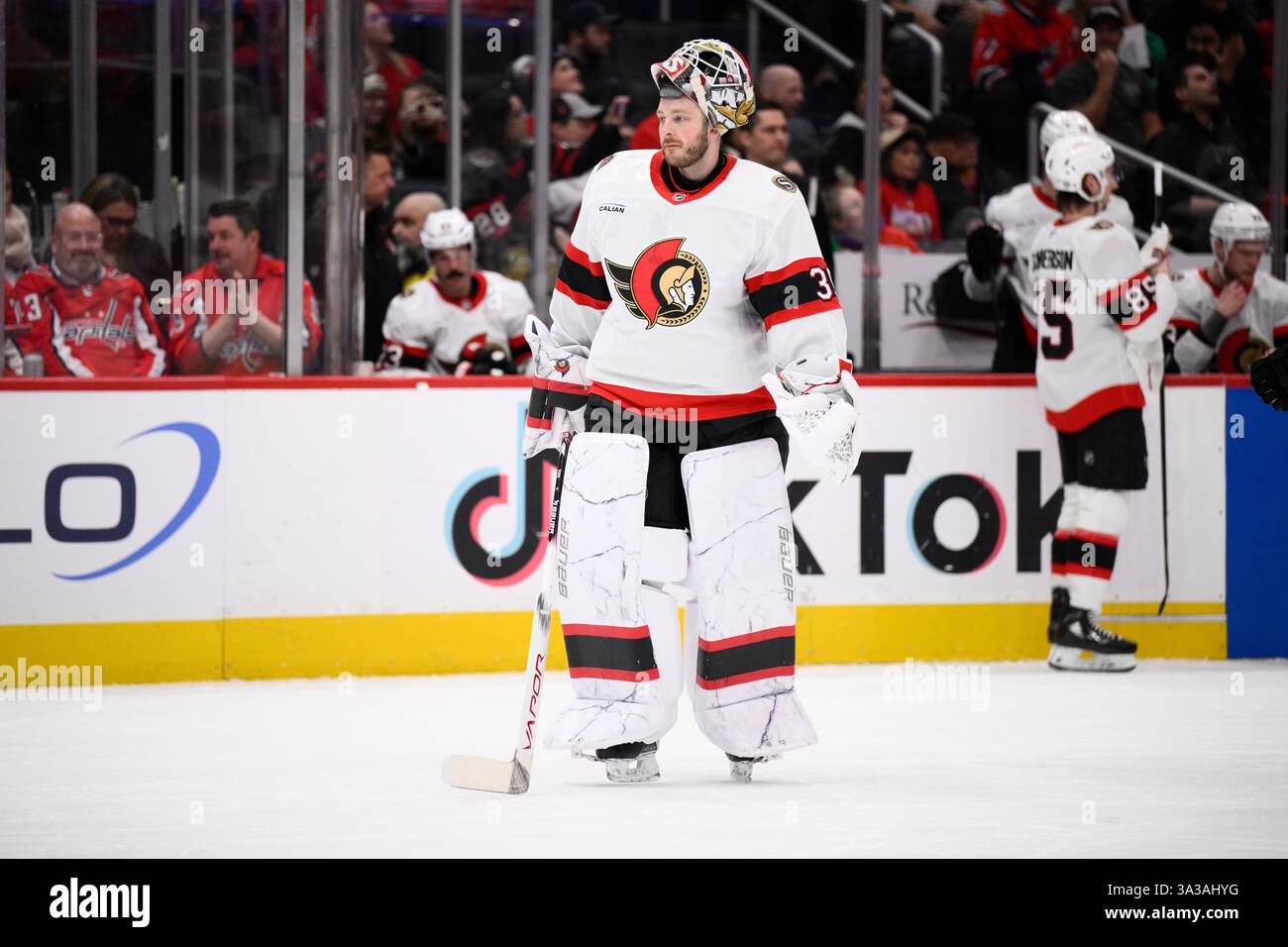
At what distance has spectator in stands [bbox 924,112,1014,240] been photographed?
8195 millimetres

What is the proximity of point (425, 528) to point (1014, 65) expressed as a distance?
165 inches

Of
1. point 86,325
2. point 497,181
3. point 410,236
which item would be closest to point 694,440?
point 86,325

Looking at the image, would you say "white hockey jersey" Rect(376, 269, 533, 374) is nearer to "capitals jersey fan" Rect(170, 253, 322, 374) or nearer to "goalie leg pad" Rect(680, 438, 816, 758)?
"capitals jersey fan" Rect(170, 253, 322, 374)

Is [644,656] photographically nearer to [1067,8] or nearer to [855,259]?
[855,259]

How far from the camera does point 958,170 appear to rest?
8359 mm

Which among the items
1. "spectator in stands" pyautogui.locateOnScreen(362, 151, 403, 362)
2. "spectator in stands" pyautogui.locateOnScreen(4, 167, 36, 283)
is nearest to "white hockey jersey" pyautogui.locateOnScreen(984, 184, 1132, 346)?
"spectator in stands" pyautogui.locateOnScreen(362, 151, 403, 362)

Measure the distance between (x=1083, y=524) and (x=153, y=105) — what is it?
10.7 feet

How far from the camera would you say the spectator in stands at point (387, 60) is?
8.41 meters

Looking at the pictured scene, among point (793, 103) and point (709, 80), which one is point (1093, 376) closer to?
point (709, 80)

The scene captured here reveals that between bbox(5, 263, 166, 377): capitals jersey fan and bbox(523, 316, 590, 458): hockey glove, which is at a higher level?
bbox(5, 263, 166, 377): capitals jersey fan

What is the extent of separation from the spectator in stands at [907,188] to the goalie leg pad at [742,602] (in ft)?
12.5

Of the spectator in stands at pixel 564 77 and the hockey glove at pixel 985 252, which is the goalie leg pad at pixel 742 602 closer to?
the hockey glove at pixel 985 252

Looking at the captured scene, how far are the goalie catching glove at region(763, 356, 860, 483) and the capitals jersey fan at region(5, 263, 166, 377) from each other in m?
2.67
